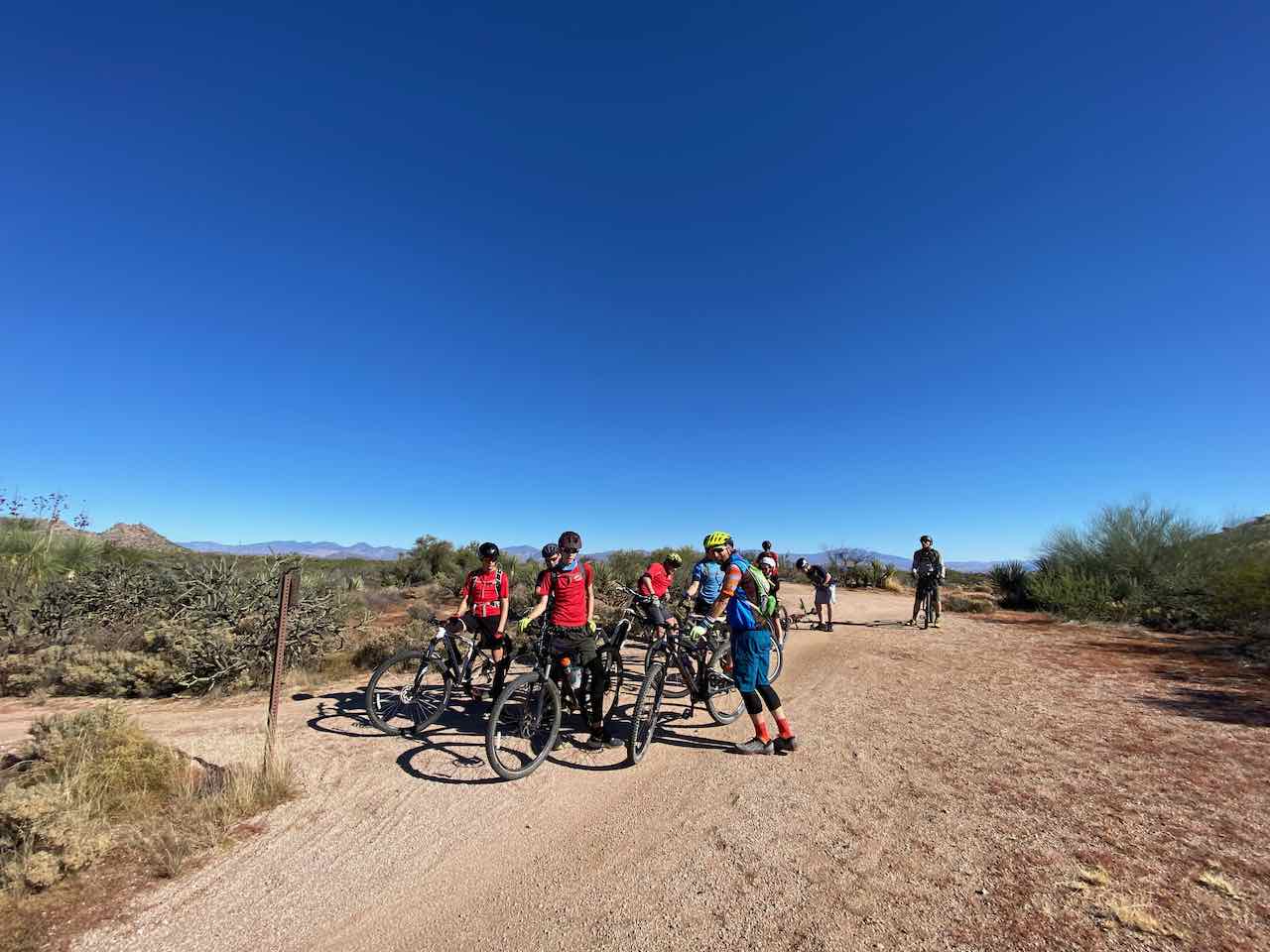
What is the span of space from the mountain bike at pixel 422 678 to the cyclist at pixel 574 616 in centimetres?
96

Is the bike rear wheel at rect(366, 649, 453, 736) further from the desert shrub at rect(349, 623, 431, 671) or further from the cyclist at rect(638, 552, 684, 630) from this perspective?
the desert shrub at rect(349, 623, 431, 671)

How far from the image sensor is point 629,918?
117 inches

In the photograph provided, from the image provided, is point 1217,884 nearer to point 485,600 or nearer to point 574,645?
point 574,645

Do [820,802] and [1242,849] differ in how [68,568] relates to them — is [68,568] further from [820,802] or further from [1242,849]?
[1242,849]

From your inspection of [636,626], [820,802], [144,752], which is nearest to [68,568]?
[144,752]

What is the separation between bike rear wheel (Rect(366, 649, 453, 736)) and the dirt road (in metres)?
0.29

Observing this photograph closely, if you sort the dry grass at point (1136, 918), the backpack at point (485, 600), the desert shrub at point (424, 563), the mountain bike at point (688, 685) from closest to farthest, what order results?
the dry grass at point (1136, 918), the mountain bike at point (688, 685), the backpack at point (485, 600), the desert shrub at point (424, 563)

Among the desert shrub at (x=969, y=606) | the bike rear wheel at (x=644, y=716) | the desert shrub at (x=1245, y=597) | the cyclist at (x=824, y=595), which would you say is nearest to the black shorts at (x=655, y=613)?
the bike rear wheel at (x=644, y=716)

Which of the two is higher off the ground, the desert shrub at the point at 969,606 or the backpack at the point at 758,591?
the backpack at the point at 758,591

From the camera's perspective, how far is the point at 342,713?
655cm

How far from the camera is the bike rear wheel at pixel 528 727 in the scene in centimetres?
471

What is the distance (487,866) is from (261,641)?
285 inches

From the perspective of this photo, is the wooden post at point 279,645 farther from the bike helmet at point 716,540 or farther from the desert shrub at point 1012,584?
the desert shrub at point 1012,584

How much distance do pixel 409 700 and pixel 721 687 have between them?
3.83 metres
